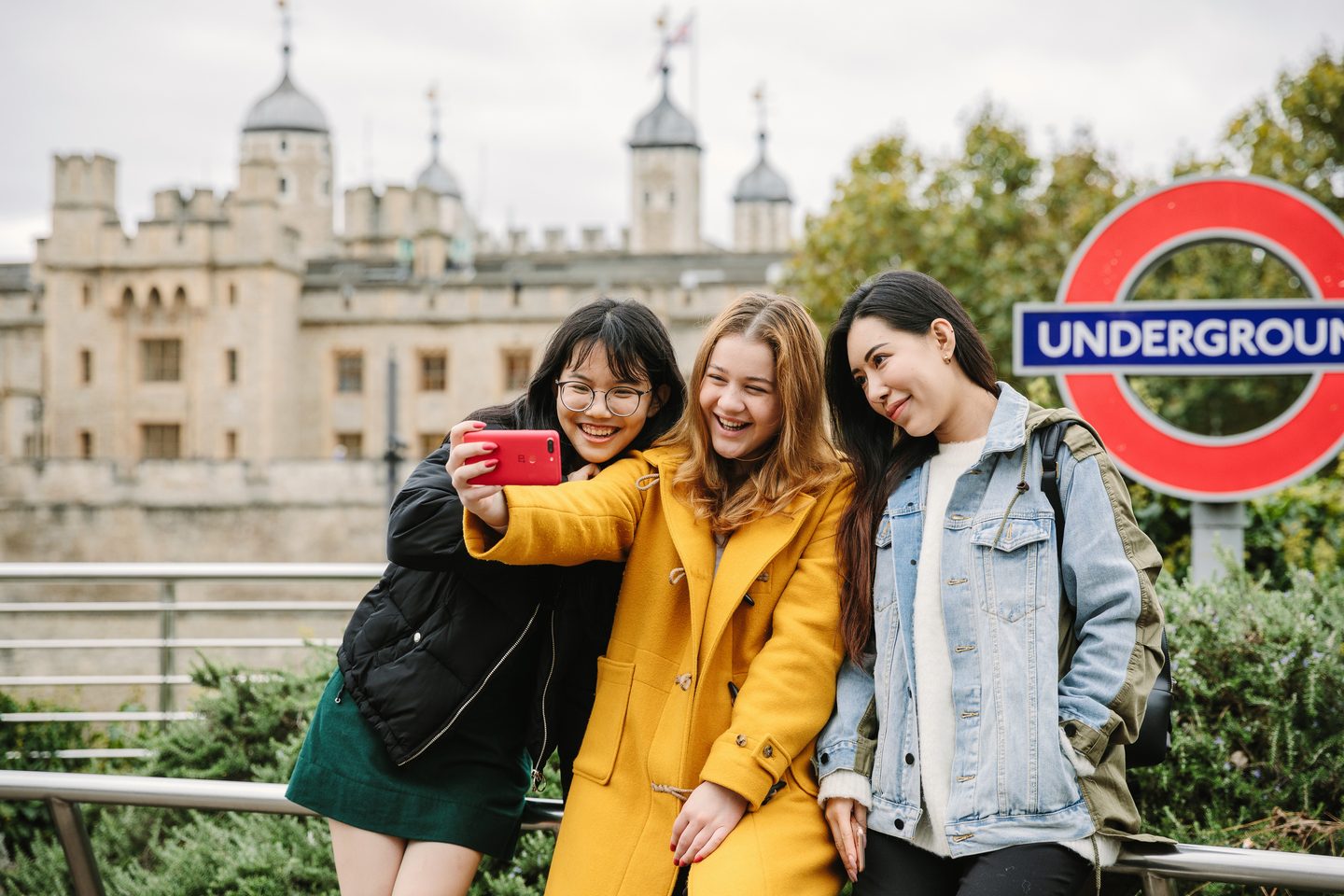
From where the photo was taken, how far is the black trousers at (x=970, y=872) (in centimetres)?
217

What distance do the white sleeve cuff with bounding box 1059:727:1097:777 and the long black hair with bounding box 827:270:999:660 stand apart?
0.42m

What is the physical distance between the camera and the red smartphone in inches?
90.0

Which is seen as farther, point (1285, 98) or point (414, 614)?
point (1285, 98)

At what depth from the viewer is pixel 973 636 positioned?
229cm

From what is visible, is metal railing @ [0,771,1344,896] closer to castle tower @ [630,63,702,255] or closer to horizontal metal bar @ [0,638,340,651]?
horizontal metal bar @ [0,638,340,651]

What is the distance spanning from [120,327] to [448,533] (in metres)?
44.6

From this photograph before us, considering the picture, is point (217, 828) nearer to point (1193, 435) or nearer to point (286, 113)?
point (1193, 435)

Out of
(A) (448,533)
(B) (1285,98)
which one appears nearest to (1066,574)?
(A) (448,533)

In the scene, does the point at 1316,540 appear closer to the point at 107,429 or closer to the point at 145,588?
the point at 145,588

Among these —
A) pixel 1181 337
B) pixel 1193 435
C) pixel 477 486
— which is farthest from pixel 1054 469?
pixel 1181 337

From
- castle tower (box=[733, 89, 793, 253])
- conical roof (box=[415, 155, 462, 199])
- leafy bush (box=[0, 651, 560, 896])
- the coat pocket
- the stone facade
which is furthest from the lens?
conical roof (box=[415, 155, 462, 199])

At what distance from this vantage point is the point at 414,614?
100 inches

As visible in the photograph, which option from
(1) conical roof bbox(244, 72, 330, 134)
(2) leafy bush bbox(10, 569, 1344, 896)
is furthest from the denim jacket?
(1) conical roof bbox(244, 72, 330, 134)

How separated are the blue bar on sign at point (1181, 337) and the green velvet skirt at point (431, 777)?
8.75ft
